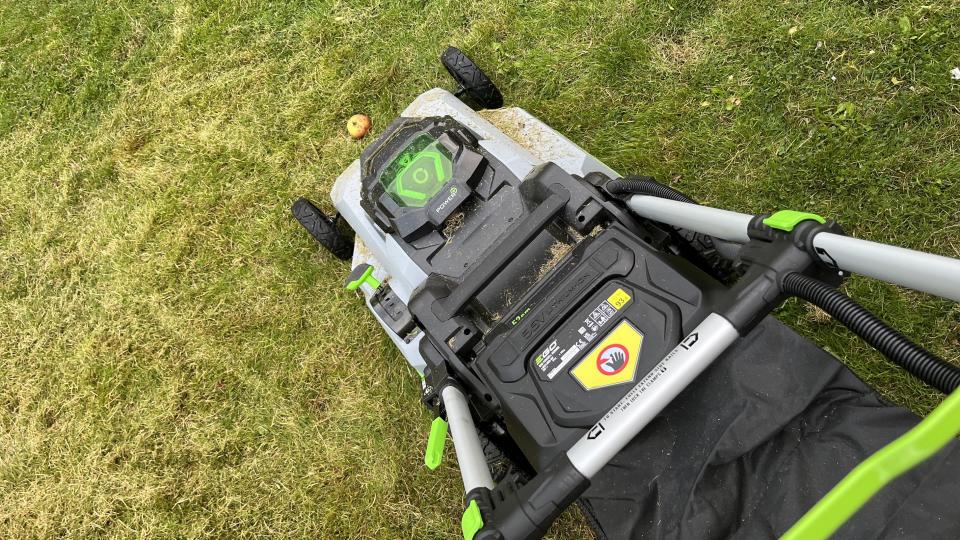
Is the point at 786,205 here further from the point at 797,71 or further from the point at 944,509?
the point at 944,509

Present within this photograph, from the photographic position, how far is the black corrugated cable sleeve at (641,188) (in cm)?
211

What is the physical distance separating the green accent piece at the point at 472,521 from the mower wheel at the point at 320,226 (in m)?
1.72

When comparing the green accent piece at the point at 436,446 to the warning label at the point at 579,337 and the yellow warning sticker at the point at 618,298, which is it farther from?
the yellow warning sticker at the point at 618,298

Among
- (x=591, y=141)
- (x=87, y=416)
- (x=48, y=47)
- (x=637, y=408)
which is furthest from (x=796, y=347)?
(x=48, y=47)

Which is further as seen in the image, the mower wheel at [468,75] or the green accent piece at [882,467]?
the mower wheel at [468,75]

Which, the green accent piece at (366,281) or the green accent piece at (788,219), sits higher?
the green accent piece at (366,281)

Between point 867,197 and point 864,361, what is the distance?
2.08 ft

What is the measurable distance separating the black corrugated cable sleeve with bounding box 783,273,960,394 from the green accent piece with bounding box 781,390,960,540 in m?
0.39

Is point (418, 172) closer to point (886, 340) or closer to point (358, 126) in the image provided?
point (358, 126)

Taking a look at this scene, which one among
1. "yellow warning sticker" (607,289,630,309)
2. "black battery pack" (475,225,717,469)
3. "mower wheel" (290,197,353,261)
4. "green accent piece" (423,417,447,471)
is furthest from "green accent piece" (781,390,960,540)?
"mower wheel" (290,197,353,261)

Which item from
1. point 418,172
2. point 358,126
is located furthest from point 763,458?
point 358,126

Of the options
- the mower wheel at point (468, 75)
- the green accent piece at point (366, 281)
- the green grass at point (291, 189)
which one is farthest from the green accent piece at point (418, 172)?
the green grass at point (291, 189)

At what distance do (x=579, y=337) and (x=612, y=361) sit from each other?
12cm

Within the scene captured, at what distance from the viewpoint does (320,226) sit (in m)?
2.97
